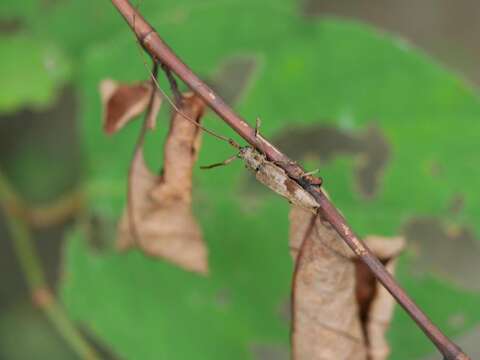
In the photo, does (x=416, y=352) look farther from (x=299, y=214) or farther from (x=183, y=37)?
(x=183, y=37)

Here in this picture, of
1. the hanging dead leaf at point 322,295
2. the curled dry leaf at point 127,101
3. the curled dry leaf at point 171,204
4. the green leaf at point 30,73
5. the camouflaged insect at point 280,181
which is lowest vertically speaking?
the hanging dead leaf at point 322,295

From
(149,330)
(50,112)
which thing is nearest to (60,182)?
(50,112)

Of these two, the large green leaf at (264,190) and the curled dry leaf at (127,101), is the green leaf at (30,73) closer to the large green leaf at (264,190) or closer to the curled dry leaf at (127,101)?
the large green leaf at (264,190)

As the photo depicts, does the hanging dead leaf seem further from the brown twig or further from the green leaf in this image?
the green leaf

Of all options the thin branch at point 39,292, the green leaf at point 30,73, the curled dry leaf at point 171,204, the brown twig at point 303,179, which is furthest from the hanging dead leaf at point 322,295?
the green leaf at point 30,73

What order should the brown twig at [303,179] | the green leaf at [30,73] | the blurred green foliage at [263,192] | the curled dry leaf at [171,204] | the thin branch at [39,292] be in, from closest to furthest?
the brown twig at [303,179], the curled dry leaf at [171,204], the blurred green foliage at [263,192], the thin branch at [39,292], the green leaf at [30,73]

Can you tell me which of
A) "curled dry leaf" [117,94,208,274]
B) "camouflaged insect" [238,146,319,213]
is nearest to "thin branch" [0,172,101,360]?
"curled dry leaf" [117,94,208,274]
